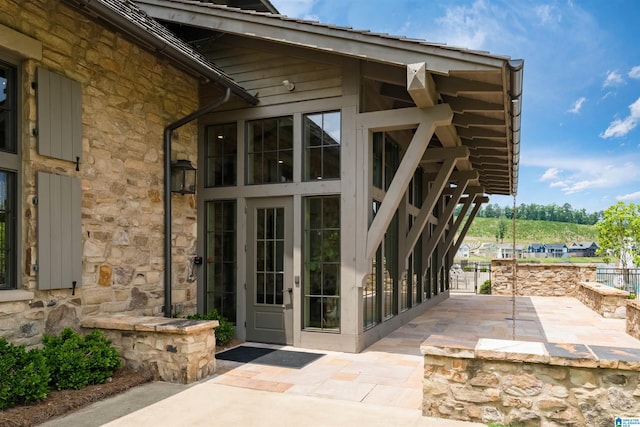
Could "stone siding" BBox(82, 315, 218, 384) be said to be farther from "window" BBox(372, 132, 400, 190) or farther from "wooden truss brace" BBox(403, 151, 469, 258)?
"wooden truss brace" BBox(403, 151, 469, 258)

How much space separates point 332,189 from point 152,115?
8.15ft

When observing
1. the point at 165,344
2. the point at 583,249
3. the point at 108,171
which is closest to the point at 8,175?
the point at 108,171

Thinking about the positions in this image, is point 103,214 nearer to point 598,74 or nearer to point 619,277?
point 619,277

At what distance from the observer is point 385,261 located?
7383mm

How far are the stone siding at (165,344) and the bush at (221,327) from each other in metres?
1.22

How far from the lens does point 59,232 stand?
175 inches

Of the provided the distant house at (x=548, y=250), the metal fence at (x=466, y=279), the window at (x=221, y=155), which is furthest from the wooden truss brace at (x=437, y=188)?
the distant house at (x=548, y=250)

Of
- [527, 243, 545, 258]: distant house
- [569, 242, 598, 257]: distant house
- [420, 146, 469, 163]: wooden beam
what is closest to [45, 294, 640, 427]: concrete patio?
[420, 146, 469, 163]: wooden beam

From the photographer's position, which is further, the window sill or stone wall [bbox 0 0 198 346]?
stone wall [bbox 0 0 198 346]

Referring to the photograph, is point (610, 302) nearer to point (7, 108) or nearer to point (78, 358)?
point (78, 358)

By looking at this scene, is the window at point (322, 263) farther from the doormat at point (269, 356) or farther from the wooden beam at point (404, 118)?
the wooden beam at point (404, 118)

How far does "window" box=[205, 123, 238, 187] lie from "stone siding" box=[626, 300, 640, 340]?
21.7ft

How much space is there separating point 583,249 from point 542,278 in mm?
53121

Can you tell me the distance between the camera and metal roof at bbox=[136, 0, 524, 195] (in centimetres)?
467
